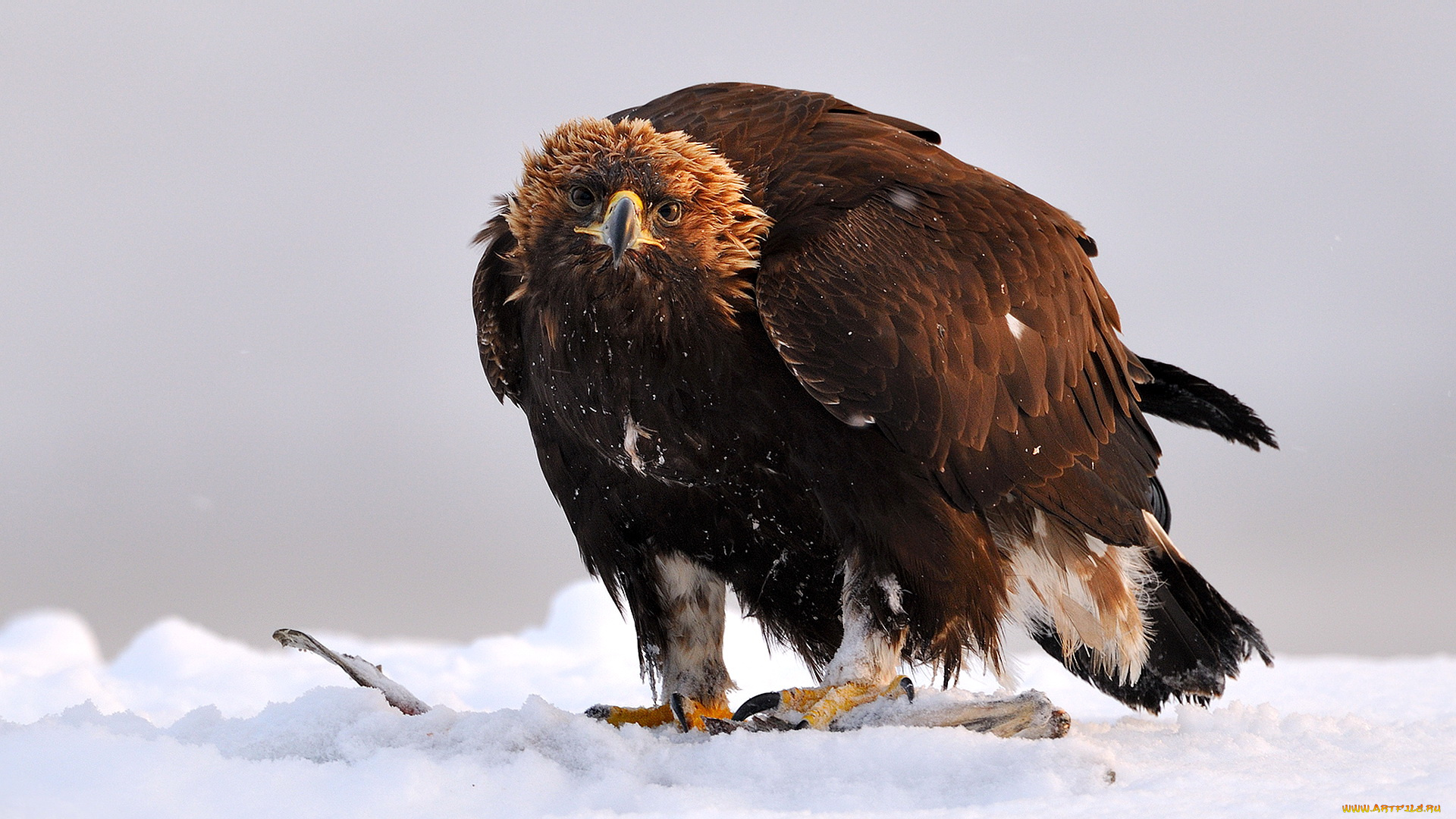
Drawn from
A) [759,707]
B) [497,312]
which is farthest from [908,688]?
[497,312]

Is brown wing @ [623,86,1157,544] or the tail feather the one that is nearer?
brown wing @ [623,86,1157,544]

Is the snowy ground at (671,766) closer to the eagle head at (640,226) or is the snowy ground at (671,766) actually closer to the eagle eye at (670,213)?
the eagle head at (640,226)

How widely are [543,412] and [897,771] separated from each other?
5.76ft

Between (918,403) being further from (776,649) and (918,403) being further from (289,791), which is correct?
(289,791)

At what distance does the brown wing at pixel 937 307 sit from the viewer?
3725mm

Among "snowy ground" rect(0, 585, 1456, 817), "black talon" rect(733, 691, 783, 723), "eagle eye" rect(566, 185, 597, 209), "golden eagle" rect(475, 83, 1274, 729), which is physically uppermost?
"eagle eye" rect(566, 185, 597, 209)

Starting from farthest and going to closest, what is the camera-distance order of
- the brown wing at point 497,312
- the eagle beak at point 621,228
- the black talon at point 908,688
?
the brown wing at point 497,312 < the black talon at point 908,688 < the eagle beak at point 621,228

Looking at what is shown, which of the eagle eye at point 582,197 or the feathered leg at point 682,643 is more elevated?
the eagle eye at point 582,197

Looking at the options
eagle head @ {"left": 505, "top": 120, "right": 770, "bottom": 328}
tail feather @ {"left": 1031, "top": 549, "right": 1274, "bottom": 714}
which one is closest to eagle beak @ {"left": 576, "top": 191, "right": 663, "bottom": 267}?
eagle head @ {"left": 505, "top": 120, "right": 770, "bottom": 328}

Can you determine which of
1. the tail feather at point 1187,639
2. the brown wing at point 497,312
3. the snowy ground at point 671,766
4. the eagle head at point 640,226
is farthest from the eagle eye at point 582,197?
the tail feather at point 1187,639

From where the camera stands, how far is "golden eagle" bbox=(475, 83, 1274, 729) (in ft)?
12.3

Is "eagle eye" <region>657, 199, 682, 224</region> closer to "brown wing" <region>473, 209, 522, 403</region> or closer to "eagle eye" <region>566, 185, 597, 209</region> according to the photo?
"eagle eye" <region>566, 185, 597, 209</region>

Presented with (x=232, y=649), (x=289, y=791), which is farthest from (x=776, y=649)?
(x=232, y=649)

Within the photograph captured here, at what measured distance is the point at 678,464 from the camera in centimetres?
393
